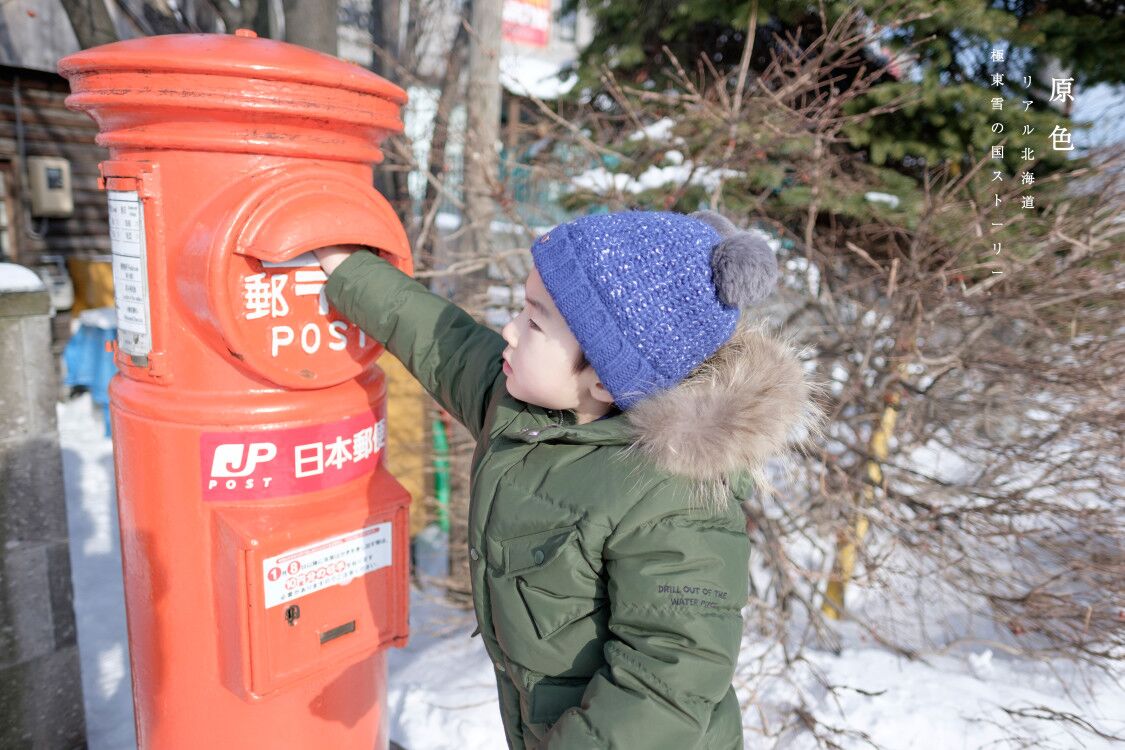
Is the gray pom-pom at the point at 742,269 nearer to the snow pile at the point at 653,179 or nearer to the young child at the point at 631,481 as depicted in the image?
the young child at the point at 631,481

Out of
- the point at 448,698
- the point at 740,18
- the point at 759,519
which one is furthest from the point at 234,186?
the point at 740,18

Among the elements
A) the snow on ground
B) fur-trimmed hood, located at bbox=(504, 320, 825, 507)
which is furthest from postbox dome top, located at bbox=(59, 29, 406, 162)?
the snow on ground

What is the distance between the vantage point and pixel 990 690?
3406mm

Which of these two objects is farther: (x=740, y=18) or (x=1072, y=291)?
(x=740, y=18)

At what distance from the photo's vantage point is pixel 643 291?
1.38 meters

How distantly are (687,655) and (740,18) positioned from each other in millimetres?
3845

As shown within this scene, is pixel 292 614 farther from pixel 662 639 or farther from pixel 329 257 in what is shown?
pixel 662 639

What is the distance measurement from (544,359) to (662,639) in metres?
0.53

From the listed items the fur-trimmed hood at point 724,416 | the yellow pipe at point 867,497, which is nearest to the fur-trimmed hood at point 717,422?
the fur-trimmed hood at point 724,416

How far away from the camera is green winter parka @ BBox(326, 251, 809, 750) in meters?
1.27

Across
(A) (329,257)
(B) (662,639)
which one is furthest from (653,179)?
(B) (662,639)

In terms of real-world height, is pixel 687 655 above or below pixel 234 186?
below

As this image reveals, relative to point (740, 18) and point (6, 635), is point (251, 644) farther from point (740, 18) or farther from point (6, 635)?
point (740, 18)

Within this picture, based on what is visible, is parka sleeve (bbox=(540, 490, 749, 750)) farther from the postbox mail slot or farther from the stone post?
the stone post
